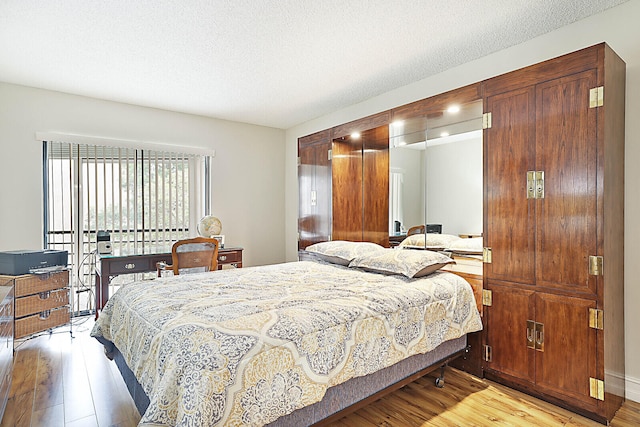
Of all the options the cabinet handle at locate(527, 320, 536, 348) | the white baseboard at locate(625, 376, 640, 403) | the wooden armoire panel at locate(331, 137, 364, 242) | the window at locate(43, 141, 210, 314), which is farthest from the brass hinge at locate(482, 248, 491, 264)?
the window at locate(43, 141, 210, 314)

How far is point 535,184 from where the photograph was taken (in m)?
2.28

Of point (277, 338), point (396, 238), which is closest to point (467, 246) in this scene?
point (396, 238)

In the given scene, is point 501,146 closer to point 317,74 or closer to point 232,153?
point 317,74

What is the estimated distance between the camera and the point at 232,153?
5.03 meters

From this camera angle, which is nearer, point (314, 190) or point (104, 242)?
point (104, 242)

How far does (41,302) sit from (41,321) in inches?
7.3

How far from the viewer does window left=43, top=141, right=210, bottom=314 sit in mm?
3928

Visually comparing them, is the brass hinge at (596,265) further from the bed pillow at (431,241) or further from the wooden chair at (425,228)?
the wooden chair at (425,228)

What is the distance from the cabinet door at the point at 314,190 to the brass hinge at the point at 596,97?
2505mm

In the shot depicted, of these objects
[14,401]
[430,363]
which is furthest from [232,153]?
[430,363]

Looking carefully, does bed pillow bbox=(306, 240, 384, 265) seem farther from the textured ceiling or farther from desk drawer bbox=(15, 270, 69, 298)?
desk drawer bbox=(15, 270, 69, 298)

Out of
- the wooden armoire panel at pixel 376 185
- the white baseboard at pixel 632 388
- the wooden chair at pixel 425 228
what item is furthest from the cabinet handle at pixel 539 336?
the wooden armoire panel at pixel 376 185

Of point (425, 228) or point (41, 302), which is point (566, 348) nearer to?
point (425, 228)

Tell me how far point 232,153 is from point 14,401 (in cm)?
357
